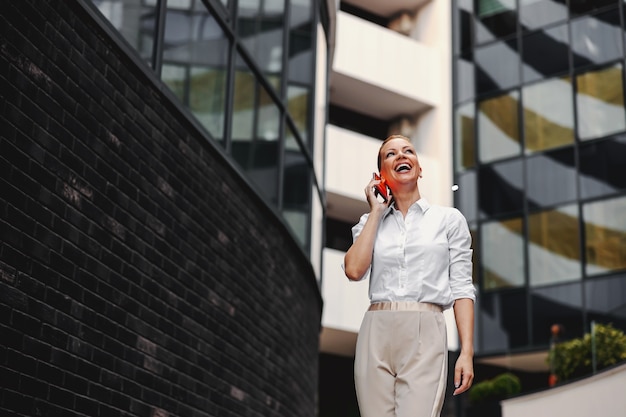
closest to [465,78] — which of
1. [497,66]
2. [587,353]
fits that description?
[497,66]

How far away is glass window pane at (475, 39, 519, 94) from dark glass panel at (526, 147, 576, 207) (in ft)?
7.78

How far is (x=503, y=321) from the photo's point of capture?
75.6 feet

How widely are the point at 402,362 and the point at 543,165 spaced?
20765 mm

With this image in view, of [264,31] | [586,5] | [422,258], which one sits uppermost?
[586,5]

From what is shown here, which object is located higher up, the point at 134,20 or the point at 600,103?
the point at 600,103

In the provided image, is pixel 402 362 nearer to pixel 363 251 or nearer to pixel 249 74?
pixel 363 251

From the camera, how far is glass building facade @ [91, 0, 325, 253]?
7.02m

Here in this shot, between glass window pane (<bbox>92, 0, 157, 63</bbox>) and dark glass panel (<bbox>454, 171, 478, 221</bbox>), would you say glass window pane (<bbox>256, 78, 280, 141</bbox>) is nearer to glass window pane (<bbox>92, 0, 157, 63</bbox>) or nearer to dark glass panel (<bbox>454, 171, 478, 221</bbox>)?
glass window pane (<bbox>92, 0, 157, 63</bbox>)

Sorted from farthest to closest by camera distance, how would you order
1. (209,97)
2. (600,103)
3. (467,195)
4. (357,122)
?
(357,122) < (467,195) < (600,103) < (209,97)

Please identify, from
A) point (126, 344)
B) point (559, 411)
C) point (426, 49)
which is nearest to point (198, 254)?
point (126, 344)

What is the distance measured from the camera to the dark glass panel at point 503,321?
22.7 meters

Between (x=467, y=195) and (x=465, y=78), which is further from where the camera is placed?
(x=465, y=78)

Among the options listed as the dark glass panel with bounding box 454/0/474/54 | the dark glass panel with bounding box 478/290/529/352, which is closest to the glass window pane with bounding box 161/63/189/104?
the dark glass panel with bounding box 478/290/529/352

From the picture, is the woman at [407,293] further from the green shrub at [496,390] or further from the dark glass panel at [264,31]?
the green shrub at [496,390]
